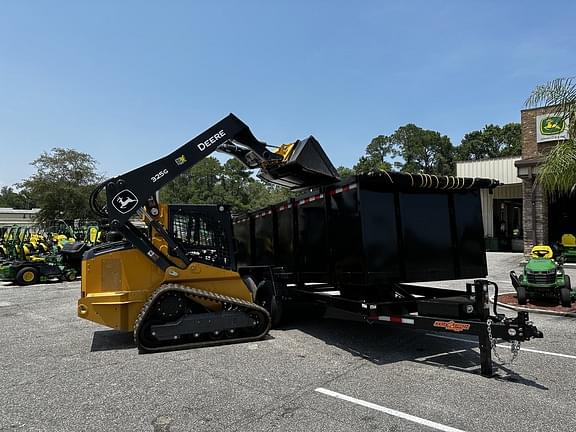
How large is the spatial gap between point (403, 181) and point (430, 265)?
1.29 metres

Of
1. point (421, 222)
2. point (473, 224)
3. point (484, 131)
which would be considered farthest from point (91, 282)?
point (484, 131)

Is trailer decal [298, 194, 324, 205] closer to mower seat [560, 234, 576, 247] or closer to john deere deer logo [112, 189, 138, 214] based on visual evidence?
john deere deer logo [112, 189, 138, 214]

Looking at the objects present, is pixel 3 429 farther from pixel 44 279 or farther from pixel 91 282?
pixel 44 279

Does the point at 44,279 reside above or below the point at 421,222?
below

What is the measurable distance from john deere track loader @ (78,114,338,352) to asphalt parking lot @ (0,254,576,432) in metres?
0.40

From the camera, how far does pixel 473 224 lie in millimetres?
7035

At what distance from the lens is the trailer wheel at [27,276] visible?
16531 mm

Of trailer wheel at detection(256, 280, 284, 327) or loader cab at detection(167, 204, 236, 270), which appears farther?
trailer wheel at detection(256, 280, 284, 327)

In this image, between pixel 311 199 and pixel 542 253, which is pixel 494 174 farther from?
pixel 311 199

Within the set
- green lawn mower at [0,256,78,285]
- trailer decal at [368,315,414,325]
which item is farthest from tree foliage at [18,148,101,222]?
trailer decal at [368,315,414,325]

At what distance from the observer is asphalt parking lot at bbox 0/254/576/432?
425cm

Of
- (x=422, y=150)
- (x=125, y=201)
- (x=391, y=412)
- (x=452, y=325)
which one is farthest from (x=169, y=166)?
(x=422, y=150)

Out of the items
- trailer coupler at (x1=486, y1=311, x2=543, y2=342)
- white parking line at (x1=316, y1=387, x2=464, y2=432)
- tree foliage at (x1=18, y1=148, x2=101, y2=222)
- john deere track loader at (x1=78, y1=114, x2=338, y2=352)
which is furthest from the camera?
tree foliage at (x1=18, y1=148, x2=101, y2=222)

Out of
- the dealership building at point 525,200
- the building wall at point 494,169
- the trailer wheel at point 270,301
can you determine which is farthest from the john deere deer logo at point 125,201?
the building wall at point 494,169
